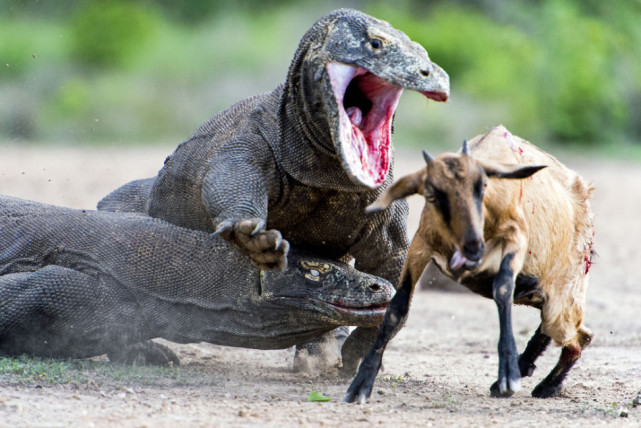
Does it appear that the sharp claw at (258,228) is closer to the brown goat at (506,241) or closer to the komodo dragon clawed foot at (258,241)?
the komodo dragon clawed foot at (258,241)

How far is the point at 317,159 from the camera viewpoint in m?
5.44

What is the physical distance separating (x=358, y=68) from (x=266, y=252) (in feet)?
3.58

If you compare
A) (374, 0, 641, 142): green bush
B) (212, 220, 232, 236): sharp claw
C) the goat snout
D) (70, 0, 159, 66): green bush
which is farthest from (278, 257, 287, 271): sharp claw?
(70, 0, 159, 66): green bush

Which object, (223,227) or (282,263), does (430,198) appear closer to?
(282,263)

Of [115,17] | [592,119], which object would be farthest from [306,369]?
[115,17]

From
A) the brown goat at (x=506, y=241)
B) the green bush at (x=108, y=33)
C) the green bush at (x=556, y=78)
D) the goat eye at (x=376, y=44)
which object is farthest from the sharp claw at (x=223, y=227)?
the green bush at (x=108, y=33)

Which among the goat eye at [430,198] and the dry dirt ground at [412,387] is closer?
the goat eye at [430,198]

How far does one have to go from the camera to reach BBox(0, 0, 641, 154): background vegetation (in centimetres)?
2217

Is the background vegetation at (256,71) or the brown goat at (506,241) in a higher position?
the background vegetation at (256,71)

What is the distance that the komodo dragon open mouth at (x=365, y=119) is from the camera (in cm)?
495

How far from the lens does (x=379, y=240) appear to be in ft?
19.4

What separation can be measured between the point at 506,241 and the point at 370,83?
3.83 ft

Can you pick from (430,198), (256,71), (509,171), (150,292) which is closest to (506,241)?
(509,171)

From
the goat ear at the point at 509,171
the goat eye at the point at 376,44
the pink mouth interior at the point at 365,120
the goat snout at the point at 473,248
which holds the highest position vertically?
the goat eye at the point at 376,44
